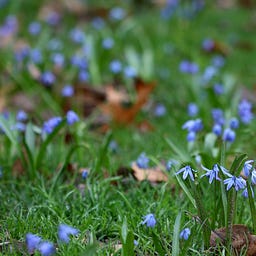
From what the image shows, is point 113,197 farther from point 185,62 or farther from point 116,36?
point 116,36

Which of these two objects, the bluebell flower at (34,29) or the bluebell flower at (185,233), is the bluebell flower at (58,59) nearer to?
the bluebell flower at (34,29)

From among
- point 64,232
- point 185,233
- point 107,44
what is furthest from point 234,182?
point 107,44

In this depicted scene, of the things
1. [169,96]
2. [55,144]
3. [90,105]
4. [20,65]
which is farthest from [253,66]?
[55,144]

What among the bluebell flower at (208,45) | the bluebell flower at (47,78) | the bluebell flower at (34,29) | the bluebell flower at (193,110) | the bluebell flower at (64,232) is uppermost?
the bluebell flower at (64,232)

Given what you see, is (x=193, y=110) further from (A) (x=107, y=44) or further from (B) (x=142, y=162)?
(A) (x=107, y=44)

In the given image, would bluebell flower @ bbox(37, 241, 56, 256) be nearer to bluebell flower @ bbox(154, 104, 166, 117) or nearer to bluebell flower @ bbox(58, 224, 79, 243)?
bluebell flower @ bbox(58, 224, 79, 243)

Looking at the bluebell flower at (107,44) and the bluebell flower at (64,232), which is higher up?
the bluebell flower at (64,232)

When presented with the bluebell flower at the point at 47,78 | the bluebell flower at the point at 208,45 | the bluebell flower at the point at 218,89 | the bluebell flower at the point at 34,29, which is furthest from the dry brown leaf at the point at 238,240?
the bluebell flower at the point at 34,29
